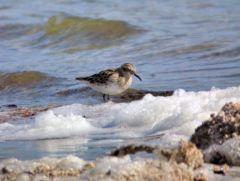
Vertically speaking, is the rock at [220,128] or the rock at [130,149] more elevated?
the rock at [220,128]

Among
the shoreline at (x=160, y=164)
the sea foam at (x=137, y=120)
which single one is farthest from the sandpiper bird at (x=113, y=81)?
the shoreline at (x=160, y=164)

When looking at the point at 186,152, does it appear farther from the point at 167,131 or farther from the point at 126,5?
the point at 126,5

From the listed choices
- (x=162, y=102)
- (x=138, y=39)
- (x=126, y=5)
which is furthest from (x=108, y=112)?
(x=126, y=5)

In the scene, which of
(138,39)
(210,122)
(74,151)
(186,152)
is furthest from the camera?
(138,39)

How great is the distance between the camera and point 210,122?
5105 mm

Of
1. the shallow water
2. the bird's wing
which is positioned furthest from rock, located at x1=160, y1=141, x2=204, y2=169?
the bird's wing

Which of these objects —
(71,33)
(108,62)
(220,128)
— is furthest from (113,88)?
(71,33)

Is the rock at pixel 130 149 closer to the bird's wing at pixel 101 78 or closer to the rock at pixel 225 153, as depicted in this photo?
the rock at pixel 225 153

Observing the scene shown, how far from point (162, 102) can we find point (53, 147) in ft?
3.33

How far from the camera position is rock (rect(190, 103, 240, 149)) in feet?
16.5

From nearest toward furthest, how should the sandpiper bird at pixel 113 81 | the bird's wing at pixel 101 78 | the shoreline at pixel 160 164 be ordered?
1. the shoreline at pixel 160 164
2. the sandpiper bird at pixel 113 81
3. the bird's wing at pixel 101 78

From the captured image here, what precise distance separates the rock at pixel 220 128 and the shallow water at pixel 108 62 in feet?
0.87

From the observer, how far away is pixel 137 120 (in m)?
6.65

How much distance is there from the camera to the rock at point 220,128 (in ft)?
16.5
